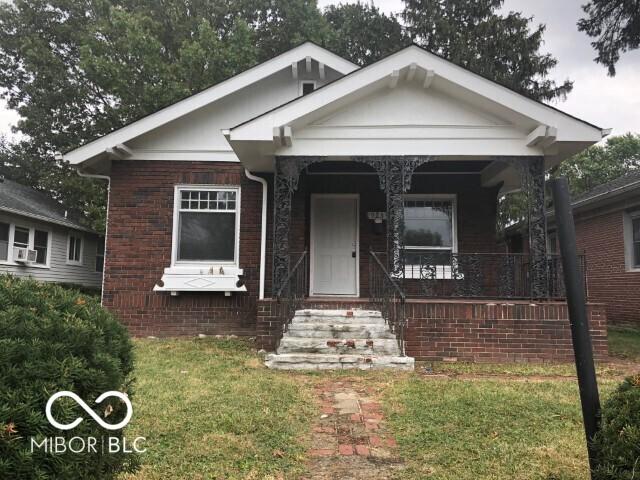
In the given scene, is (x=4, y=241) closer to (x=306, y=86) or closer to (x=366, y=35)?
(x=306, y=86)

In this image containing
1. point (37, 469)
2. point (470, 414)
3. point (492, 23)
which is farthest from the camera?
point (492, 23)

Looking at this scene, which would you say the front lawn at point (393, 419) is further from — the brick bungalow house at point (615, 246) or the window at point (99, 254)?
the window at point (99, 254)

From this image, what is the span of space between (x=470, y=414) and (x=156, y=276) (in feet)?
22.2

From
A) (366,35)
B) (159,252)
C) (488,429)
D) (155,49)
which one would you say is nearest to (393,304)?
(488,429)

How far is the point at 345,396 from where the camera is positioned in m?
4.96

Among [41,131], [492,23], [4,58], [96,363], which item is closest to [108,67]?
[41,131]

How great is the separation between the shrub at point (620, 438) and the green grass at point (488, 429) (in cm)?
94

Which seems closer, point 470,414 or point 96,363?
point 96,363

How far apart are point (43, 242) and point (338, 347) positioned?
1415 cm

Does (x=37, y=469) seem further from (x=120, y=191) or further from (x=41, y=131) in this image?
(x=41, y=131)

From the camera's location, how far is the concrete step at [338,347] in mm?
6582

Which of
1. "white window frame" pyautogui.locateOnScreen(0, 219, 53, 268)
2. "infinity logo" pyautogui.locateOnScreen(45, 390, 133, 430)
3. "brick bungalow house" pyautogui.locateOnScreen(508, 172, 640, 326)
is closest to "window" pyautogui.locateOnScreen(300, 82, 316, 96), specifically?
"brick bungalow house" pyautogui.locateOnScreen(508, 172, 640, 326)

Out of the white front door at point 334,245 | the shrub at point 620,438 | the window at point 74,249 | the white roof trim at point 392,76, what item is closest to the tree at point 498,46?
the white front door at point 334,245

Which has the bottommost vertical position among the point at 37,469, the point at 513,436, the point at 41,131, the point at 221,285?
the point at 513,436
